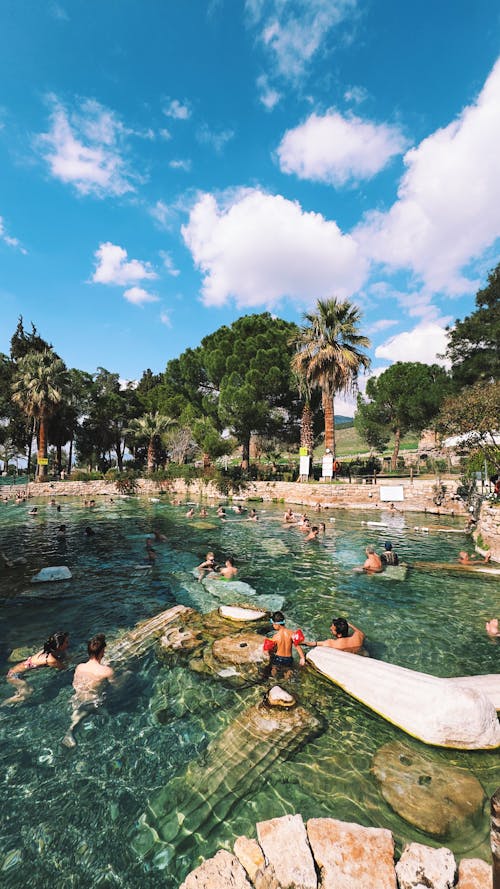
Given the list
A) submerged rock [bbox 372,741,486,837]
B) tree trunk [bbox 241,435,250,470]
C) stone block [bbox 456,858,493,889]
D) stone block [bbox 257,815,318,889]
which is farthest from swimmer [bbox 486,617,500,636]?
tree trunk [bbox 241,435,250,470]

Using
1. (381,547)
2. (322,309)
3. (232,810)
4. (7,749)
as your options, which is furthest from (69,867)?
(322,309)

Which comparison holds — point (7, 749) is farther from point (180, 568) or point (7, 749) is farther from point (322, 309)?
point (322, 309)

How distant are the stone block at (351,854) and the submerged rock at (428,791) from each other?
657 mm

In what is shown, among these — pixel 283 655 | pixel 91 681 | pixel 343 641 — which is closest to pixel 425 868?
pixel 283 655

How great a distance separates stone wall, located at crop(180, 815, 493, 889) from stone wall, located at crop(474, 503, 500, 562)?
503 inches

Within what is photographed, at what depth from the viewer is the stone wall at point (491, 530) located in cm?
1374

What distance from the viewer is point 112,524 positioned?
73.8 feet

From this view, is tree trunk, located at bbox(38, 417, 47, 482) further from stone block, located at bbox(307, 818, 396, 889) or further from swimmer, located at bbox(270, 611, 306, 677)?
stone block, located at bbox(307, 818, 396, 889)

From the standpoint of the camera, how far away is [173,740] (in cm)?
480

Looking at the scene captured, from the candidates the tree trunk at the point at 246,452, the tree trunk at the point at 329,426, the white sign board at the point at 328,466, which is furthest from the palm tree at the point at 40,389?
the white sign board at the point at 328,466

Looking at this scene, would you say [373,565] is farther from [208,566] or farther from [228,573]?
[208,566]

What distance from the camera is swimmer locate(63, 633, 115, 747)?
5.42 metres

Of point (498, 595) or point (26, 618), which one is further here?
point (498, 595)

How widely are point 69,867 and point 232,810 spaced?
156 cm
